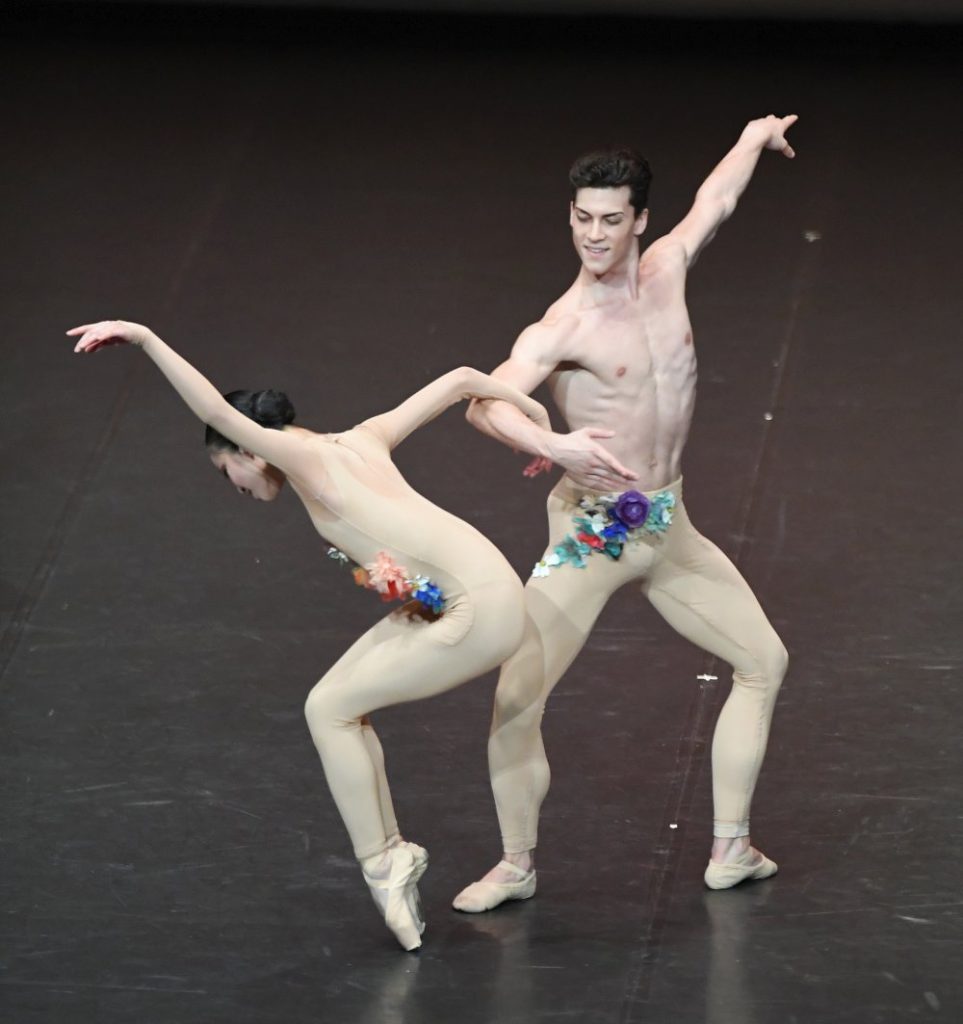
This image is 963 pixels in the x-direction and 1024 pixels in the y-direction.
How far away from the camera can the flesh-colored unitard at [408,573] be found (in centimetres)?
413

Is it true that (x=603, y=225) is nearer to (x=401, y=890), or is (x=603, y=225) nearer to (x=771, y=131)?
(x=771, y=131)

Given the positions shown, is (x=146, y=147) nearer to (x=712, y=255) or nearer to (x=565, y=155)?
(x=565, y=155)

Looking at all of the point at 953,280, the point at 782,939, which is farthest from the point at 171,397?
the point at 782,939

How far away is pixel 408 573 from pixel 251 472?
335mm

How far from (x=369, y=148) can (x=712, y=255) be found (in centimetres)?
140

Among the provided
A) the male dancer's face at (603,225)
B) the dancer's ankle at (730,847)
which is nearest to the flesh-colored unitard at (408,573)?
the male dancer's face at (603,225)

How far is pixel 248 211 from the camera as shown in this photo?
7.61m

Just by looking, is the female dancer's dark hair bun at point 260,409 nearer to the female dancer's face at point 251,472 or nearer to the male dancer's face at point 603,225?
the female dancer's face at point 251,472

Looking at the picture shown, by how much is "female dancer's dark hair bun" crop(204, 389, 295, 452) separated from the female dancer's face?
2cm

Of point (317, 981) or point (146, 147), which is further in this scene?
point (146, 147)

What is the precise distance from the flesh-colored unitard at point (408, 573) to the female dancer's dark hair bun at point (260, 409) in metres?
0.03

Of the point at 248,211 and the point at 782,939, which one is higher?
the point at 248,211

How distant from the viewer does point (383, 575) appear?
414 cm

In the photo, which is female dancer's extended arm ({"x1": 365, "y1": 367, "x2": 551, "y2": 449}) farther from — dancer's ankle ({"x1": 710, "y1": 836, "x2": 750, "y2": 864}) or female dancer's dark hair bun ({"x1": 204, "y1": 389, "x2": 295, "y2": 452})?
dancer's ankle ({"x1": 710, "y1": 836, "x2": 750, "y2": 864})
